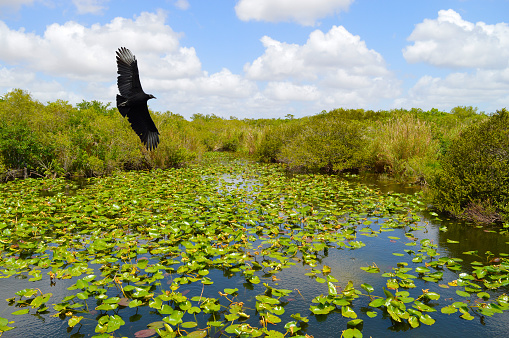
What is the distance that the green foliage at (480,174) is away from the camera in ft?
19.4

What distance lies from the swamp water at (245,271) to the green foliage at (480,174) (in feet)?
1.54

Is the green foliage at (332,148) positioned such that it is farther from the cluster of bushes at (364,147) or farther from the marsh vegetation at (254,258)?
the marsh vegetation at (254,258)

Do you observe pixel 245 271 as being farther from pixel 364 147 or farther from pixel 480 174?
pixel 364 147

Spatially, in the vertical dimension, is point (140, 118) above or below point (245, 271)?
above

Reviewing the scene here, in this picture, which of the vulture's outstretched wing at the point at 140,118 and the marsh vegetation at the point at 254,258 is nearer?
the marsh vegetation at the point at 254,258

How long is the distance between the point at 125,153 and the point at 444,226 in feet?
36.4

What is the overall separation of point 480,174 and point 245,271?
186 inches

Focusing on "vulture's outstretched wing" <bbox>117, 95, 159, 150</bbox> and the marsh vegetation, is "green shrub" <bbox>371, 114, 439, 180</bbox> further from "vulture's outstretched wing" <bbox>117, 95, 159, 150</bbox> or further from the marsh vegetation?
"vulture's outstretched wing" <bbox>117, 95, 159, 150</bbox>

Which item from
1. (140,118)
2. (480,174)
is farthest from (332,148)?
(140,118)

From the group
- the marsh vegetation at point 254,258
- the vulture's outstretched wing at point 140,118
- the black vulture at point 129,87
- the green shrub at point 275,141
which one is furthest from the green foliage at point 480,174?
the green shrub at point 275,141

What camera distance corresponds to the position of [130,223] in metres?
6.05

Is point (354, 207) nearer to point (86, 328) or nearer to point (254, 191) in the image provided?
point (254, 191)

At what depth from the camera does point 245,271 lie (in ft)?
13.1

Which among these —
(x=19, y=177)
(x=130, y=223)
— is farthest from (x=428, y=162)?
(x=19, y=177)
